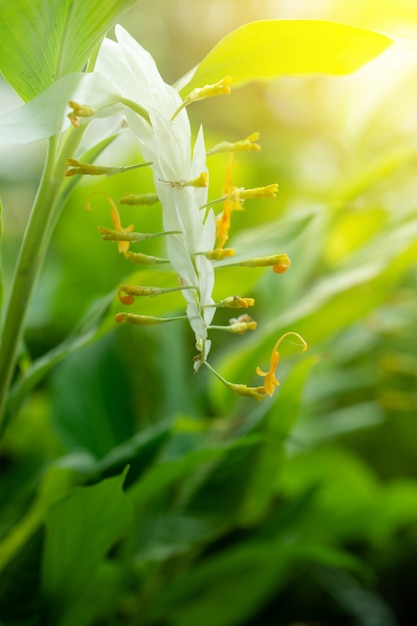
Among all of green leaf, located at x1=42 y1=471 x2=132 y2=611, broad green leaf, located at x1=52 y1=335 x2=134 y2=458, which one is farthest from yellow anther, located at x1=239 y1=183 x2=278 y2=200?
broad green leaf, located at x1=52 y1=335 x2=134 y2=458

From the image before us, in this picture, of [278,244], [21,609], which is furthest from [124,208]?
[21,609]

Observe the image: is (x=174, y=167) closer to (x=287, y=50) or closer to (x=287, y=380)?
(x=287, y=50)

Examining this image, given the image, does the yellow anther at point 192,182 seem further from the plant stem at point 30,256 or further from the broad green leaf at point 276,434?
the broad green leaf at point 276,434

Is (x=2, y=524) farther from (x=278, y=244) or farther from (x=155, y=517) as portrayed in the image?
(x=278, y=244)

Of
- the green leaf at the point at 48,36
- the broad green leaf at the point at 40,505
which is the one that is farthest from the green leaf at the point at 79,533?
the green leaf at the point at 48,36

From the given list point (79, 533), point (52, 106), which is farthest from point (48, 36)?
point (79, 533)

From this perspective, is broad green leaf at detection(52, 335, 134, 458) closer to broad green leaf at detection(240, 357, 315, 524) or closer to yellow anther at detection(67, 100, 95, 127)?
broad green leaf at detection(240, 357, 315, 524)
